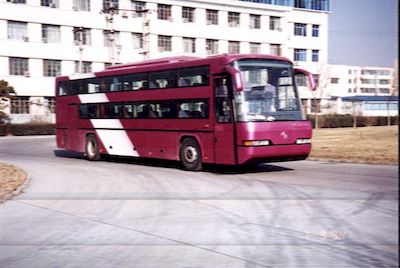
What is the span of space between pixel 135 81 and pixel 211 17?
1687 inches

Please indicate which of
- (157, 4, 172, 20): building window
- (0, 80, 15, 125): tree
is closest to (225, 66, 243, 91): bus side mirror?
(0, 80, 15, 125): tree

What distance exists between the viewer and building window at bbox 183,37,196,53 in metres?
58.0

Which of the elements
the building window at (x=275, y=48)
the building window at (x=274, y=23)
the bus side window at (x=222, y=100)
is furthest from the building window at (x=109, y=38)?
the bus side window at (x=222, y=100)

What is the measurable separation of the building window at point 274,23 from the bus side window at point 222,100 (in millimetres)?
50551

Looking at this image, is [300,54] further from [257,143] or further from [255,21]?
[257,143]

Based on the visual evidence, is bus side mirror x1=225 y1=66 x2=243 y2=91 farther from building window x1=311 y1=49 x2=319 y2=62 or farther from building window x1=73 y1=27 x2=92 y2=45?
building window x1=311 y1=49 x2=319 y2=62

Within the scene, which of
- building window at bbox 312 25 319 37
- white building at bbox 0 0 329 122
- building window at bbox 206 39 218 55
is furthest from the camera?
building window at bbox 312 25 319 37

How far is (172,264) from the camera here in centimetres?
605

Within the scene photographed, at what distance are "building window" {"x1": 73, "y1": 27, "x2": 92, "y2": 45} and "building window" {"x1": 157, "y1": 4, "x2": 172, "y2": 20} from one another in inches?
314

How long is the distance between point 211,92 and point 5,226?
7670mm

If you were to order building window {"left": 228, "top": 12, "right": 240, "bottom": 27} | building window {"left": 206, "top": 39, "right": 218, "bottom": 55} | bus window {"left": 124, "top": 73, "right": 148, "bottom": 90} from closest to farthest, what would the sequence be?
bus window {"left": 124, "top": 73, "right": 148, "bottom": 90}, building window {"left": 206, "top": 39, "right": 218, "bottom": 55}, building window {"left": 228, "top": 12, "right": 240, "bottom": 27}

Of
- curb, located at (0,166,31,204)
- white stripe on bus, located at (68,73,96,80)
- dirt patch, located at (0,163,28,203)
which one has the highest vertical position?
white stripe on bus, located at (68,73,96,80)

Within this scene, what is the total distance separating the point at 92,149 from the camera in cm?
2077

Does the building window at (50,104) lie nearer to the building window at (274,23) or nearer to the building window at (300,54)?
the building window at (274,23)
